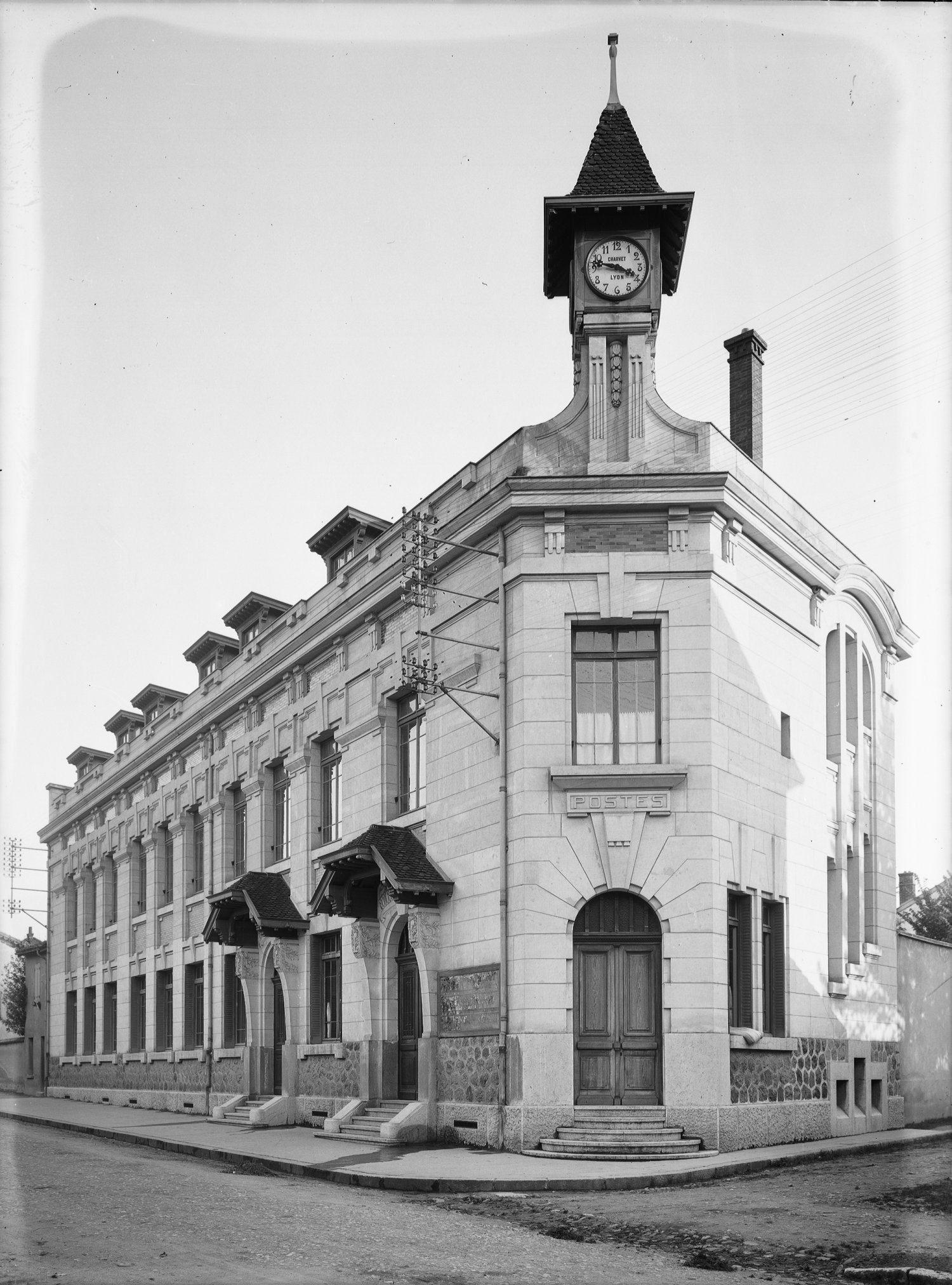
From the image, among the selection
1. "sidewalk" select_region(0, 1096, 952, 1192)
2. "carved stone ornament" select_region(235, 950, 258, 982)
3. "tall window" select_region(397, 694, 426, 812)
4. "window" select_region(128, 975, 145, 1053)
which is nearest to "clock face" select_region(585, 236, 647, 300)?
"tall window" select_region(397, 694, 426, 812)

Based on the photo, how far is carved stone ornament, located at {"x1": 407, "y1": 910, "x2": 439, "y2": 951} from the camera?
22.1 metres

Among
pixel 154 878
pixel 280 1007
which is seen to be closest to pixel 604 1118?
pixel 280 1007

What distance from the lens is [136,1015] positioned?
41062mm

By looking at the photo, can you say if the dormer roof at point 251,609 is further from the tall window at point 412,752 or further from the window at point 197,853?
the tall window at point 412,752

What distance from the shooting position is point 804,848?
2345 centimetres

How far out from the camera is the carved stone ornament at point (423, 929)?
22.1 meters

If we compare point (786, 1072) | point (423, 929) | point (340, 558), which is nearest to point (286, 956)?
point (423, 929)

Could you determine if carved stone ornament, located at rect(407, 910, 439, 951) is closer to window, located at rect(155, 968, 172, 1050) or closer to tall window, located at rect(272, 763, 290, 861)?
tall window, located at rect(272, 763, 290, 861)

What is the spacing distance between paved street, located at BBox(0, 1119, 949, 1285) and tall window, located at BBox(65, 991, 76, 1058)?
102 feet

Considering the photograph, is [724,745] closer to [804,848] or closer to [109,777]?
[804,848]

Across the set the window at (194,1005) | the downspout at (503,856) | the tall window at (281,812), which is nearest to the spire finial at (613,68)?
the downspout at (503,856)

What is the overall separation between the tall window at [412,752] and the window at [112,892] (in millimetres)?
21645

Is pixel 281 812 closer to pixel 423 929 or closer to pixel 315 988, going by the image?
pixel 315 988

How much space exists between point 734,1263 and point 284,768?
66.5ft
